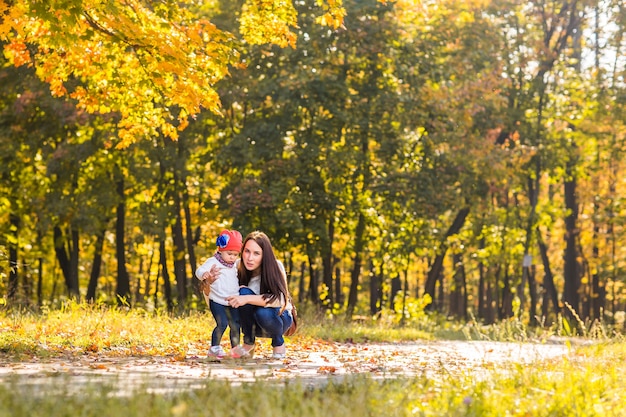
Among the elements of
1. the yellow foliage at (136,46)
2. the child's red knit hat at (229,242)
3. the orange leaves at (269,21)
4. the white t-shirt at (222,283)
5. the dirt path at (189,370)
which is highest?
the orange leaves at (269,21)

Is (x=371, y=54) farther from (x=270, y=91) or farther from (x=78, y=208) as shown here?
(x=78, y=208)

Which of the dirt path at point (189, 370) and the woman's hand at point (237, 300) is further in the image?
the woman's hand at point (237, 300)

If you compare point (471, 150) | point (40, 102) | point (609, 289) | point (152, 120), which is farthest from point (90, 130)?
point (609, 289)

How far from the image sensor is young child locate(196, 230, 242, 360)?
10266 millimetres

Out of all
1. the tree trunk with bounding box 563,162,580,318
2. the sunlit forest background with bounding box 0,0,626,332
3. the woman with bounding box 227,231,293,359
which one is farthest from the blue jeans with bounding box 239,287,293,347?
the tree trunk with bounding box 563,162,580,318

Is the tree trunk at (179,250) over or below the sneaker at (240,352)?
over

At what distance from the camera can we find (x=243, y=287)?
10.3m

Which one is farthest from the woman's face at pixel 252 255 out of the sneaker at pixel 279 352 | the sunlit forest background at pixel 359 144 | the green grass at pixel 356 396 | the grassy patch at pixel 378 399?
the sunlit forest background at pixel 359 144

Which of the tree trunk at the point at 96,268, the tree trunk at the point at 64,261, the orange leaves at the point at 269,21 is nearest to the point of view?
the orange leaves at the point at 269,21

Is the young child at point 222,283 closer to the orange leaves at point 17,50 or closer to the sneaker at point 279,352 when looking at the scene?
the sneaker at point 279,352

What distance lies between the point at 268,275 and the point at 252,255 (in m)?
0.27

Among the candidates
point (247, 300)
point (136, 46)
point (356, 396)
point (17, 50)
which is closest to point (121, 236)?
point (17, 50)

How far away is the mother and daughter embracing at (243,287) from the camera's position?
10266 mm

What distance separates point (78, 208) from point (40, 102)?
3.73 meters
